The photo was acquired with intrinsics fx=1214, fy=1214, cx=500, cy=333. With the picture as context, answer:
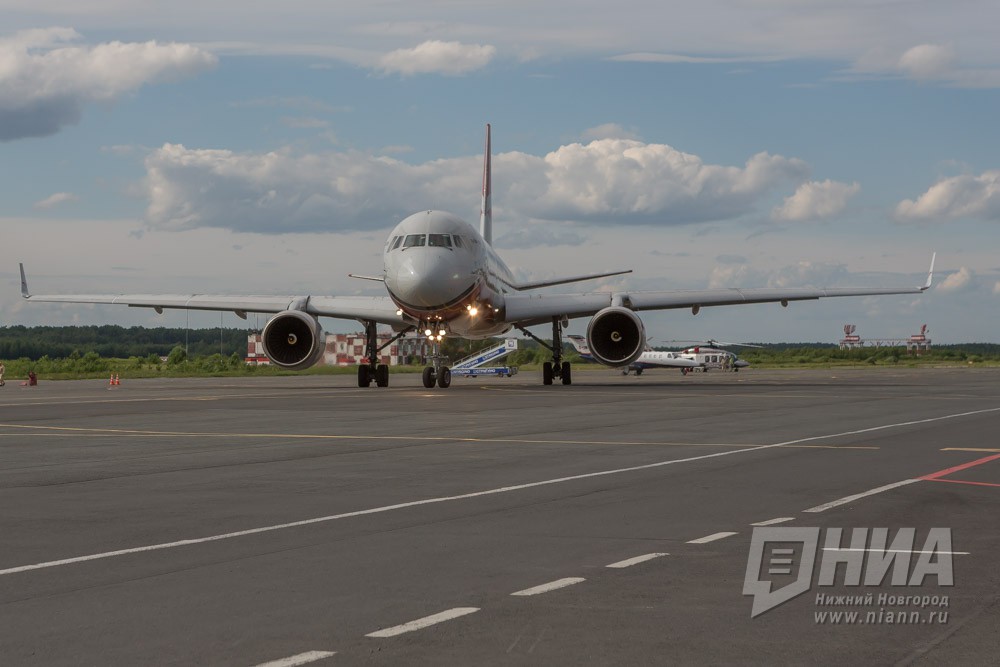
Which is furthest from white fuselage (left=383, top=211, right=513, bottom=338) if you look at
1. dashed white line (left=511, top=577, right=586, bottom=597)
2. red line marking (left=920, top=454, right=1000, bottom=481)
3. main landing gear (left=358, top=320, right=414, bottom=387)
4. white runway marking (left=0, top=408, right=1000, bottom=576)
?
dashed white line (left=511, top=577, right=586, bottom=597)

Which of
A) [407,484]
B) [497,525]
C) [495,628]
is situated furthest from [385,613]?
[407,484]

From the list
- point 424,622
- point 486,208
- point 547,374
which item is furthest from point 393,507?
point 486,208

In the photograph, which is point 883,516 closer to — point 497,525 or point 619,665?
point 497,525

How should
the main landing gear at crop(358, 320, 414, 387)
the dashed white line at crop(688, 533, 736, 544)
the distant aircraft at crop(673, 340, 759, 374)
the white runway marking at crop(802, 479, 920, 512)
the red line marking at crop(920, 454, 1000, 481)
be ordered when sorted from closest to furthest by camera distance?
1. the dashed white line at crop(688, 533, 736, 544)
2. the white runway marking at crop(802, 479, 920, 512)
3. the red line marking at crop(920, 454, 1000, 481)
4. the main landing gear at crop(358, 320, 414, 387)
5. the distant aircraft at crop(673, 340, 759, 374)

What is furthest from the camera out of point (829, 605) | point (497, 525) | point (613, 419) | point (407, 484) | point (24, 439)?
point (613, 419)

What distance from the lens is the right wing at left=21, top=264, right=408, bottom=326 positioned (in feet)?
141

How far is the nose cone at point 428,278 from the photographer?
37.5 m

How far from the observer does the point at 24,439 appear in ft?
65.5

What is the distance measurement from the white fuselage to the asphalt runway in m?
17.4

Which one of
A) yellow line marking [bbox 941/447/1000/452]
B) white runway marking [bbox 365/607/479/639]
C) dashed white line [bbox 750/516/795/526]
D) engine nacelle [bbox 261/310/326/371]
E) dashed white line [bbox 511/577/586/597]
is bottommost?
white runway marking [bbox 365/607/479/639]

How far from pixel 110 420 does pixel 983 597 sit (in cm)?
2105

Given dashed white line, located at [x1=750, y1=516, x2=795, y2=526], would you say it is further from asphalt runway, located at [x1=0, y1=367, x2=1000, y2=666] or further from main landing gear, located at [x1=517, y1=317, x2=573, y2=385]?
main landing gear, located at [x1=517, y1=317, x2=573, y2=385]

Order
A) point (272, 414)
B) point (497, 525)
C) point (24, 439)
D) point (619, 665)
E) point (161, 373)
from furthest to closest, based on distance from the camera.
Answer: point (161, 373), point (272, 414), point (24, 439), point (497, 525), point (619, 665)

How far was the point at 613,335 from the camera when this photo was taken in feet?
135
